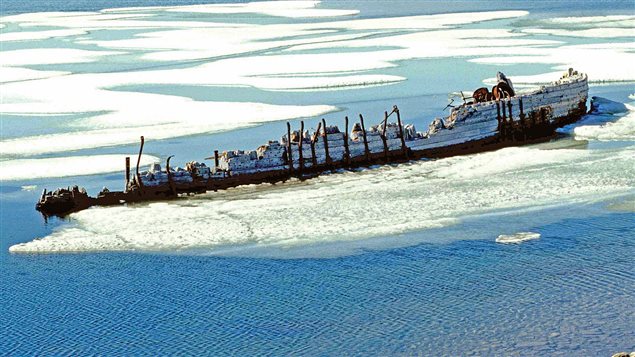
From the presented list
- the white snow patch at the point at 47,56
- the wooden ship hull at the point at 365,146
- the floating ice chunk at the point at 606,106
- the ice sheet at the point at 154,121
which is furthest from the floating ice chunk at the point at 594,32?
the white snow patch at the point at 47,56

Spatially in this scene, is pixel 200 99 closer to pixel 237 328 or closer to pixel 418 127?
pixel 418 127

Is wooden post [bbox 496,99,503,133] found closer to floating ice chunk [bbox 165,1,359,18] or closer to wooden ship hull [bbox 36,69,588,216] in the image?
wooden ship hull [bbox 36,69,588,216]

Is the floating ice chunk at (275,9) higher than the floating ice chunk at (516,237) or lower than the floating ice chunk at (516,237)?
higher

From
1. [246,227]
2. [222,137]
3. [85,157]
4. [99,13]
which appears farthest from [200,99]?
[99,13]

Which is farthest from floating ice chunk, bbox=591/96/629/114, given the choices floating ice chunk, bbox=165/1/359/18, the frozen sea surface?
floating ice chunk, bbox=165/1/359/18

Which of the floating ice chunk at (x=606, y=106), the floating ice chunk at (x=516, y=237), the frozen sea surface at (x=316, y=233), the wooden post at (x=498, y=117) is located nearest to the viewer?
the frozen sea surface at (x=316, y=233)

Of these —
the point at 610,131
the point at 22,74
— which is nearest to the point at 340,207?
the point at 610,131

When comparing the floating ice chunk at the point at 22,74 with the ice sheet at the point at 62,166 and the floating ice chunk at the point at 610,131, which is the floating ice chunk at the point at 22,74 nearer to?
the ice sheet at the point at 62,166
